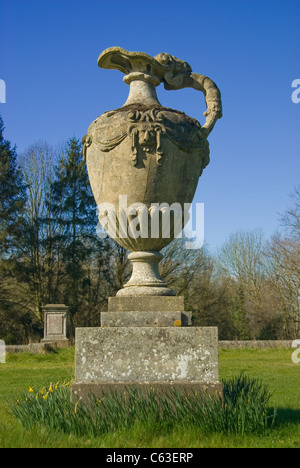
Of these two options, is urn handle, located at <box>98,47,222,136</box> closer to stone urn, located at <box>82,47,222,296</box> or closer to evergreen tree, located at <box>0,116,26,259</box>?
stone urn, located at <box>82,47,222,296</box>

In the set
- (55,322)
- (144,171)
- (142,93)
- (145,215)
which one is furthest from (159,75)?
(55,322)

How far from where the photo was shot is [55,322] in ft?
60.0

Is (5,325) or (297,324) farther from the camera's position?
(297,324)

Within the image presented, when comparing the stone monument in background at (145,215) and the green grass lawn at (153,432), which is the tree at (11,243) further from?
the stone monument in background at (145,215)

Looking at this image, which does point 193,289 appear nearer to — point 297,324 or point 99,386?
point 297,324

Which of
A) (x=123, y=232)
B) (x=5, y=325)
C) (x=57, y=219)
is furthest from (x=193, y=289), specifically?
(x=123, y=232)

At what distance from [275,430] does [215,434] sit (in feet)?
2.48

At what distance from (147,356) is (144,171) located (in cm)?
187

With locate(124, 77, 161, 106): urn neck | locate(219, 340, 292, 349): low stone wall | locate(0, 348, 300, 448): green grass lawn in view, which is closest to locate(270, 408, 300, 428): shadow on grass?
locate(0, 348, 300, 448): green grass lawn

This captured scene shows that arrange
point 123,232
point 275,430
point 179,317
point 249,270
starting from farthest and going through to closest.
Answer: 1. point 249,270
2. point 123,232
3. point 179,317
4. point 275,430

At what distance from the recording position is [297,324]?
25.9 meters

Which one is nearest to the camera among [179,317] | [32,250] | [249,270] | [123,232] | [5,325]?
[179,317]

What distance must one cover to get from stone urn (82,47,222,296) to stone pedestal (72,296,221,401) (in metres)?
0.57

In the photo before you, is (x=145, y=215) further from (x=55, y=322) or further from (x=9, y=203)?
(x=9, y=203)
